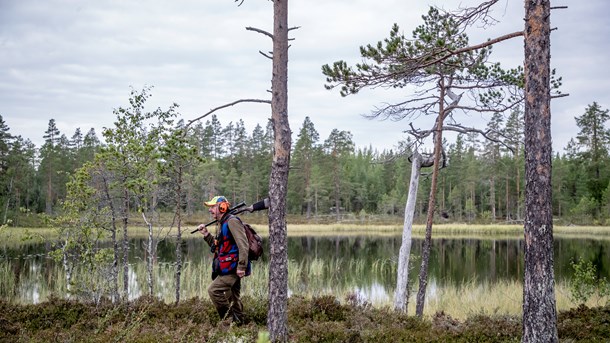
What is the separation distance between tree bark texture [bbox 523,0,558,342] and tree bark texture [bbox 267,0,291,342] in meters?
2.97

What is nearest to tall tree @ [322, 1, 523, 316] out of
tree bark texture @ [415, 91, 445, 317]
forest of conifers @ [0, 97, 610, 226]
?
tree bark texture @ [415, 91, 445, 317]

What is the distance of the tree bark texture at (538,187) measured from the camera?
5.56m

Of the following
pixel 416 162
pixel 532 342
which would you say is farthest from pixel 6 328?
pixel 416 162

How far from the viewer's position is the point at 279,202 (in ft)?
20.3

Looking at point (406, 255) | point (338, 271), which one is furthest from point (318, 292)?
point (338, 271)

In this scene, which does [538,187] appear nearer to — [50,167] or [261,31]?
[261,31]

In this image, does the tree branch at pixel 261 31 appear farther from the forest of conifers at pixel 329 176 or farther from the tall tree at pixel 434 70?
the forest of conifers at pixel 329 176

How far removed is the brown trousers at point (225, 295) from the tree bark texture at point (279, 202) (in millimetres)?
1246

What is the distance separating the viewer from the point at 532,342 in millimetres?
5617

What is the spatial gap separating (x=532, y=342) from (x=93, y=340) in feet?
17.3

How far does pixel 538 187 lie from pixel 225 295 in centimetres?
463

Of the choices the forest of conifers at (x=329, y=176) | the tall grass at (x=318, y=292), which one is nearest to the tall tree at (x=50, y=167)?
the forest of conifers at (x=329, y=176)

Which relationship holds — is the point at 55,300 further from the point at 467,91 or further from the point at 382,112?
the point at 467,91

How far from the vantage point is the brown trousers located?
23.6 ft
